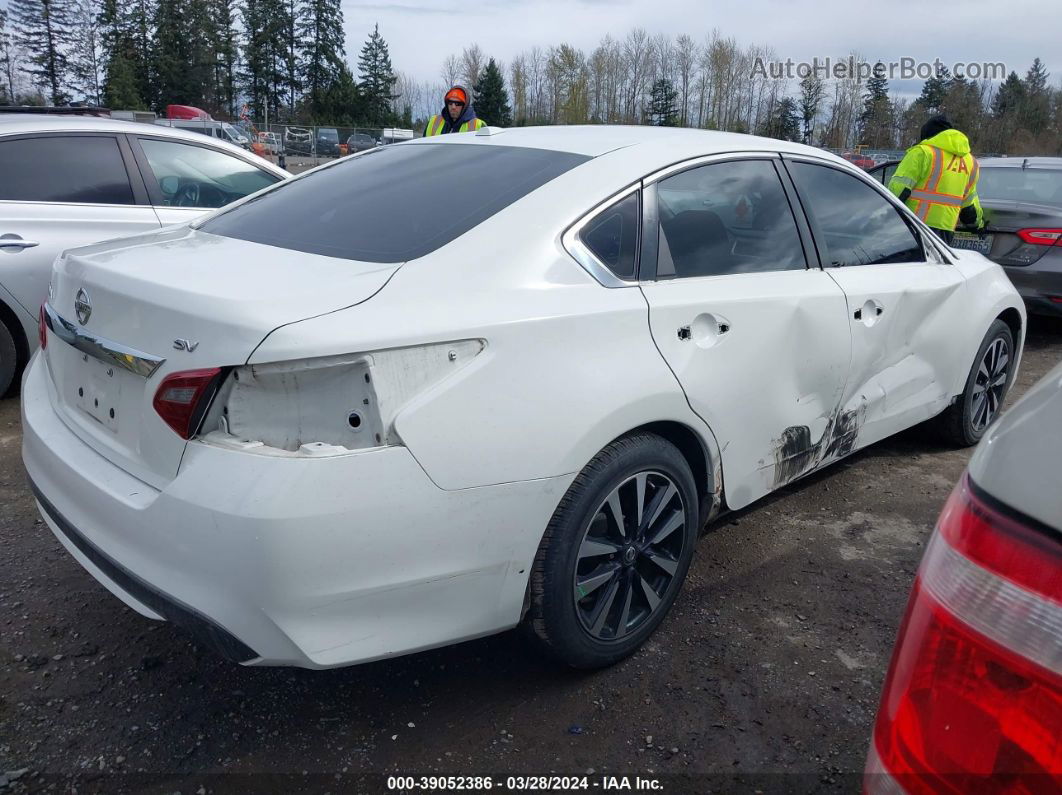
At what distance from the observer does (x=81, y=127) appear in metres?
5.05

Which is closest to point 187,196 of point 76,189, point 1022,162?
point 76,189

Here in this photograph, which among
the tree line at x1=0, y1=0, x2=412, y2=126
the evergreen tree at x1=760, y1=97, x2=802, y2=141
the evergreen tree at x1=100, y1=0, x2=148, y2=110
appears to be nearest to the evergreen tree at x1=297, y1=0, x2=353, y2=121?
the tree line at x1=0, y1=0, x2=412, y2=126

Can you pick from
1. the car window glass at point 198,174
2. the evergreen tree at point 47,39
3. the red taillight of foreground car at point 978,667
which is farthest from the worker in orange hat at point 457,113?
the evergreen tree at point 47,39

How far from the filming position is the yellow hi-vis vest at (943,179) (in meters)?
6.62

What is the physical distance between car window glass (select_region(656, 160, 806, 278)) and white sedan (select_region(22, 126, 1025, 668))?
13 mm

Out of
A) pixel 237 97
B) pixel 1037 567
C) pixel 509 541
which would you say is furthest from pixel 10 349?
pixel 237 97

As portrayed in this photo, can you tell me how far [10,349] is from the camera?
4.76m

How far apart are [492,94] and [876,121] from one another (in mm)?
31709

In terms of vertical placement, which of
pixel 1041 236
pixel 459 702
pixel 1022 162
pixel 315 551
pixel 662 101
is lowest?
pixel 459 702

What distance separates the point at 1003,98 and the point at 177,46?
206ft

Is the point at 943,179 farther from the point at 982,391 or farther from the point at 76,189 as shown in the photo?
the point at 76,189

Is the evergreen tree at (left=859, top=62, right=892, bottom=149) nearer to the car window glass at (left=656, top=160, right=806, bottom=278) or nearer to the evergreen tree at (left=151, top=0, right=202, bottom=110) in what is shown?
the car window glass at (left=656, top=160, right=806, bottom=278)

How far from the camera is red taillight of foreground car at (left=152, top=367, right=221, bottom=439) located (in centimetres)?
194

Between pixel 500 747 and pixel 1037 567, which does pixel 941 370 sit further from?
pixel 1037 567
